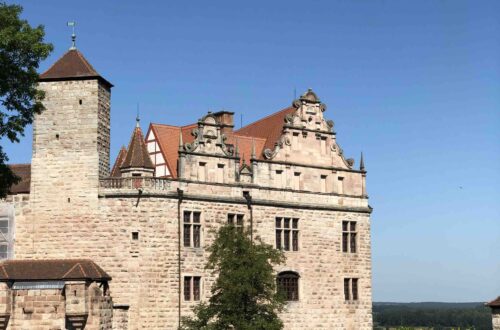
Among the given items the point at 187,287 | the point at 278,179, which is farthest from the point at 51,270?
the point at 278,179

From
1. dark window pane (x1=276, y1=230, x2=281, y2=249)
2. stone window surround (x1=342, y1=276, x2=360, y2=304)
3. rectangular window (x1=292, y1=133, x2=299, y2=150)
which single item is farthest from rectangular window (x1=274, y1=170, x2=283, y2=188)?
stone window surround (x1=342, y1=276, x2=360, y2=304)

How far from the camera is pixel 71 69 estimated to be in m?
40.1

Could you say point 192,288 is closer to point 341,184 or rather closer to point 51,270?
point 51,270

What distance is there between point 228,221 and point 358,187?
28.2 ft

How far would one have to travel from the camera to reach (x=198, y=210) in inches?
1606

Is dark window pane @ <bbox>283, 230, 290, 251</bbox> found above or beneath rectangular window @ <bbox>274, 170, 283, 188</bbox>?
beneath

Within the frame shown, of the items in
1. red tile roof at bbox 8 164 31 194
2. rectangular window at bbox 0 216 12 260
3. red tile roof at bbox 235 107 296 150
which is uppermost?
red tile roof at bbox 235 107 296 150

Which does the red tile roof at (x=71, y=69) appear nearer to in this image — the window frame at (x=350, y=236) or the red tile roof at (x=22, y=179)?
the red tile roof at (x=22, y=179)

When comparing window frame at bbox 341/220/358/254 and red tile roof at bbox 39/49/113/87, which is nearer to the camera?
red tile roof at bbox 39/49/113/87

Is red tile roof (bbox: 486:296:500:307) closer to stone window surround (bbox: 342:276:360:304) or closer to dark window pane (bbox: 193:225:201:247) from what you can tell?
stone window surround (bbox: 342:276:360:304)

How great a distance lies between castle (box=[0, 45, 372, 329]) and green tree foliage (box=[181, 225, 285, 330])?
414 cm

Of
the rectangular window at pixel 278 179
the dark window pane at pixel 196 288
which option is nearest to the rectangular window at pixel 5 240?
the dark window pane at pixel 196 288

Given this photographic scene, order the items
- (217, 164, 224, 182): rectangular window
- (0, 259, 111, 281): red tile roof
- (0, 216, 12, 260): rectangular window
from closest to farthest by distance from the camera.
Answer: (0, 259, 111, 281): red tile roof → (0, 216, 12, 260): rectangular window → (217, 164, 224, 182): rectangular window

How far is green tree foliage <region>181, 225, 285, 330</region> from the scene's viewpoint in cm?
3441
